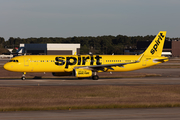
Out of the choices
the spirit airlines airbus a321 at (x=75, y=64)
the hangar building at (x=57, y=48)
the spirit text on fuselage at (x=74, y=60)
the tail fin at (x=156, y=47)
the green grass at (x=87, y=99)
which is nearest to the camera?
the green grass at (x=87, y=99)

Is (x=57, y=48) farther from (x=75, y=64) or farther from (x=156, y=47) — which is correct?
(x=75, y=64)

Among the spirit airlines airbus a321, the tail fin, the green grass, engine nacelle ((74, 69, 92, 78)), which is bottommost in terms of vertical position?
the green grass

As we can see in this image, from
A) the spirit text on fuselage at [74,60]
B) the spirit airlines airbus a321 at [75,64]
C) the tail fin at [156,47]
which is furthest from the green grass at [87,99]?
the tail fin at [156,47]

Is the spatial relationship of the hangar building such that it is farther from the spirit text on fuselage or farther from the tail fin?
the spirit text on fuselage

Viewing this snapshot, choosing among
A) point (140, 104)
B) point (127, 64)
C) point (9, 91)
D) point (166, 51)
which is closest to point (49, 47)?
point (166, 51)

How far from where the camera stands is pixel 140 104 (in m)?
23.1

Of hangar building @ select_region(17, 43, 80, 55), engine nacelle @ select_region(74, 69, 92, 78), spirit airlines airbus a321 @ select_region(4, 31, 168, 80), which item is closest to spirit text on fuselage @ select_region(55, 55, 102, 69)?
spirit airlines airbus a321 @ select_region(4, 31, 168, 80)

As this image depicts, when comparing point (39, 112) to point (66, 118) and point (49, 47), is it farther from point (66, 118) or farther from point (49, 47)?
point (49, 47)

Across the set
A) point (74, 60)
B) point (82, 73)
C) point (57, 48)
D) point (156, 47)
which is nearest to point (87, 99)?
point (82, 73)

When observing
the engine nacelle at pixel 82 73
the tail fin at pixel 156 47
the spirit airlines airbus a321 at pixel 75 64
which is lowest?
the engine nacelle at pixel 82 73

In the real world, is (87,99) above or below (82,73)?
below

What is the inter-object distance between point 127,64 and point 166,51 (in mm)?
154734

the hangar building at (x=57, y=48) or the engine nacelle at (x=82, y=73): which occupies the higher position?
the hangar building at (x=57, y=48)

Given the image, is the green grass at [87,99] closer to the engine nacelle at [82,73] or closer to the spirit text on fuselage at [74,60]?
the engine nacelle at [82,73]
